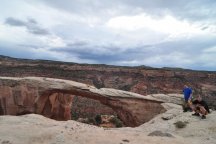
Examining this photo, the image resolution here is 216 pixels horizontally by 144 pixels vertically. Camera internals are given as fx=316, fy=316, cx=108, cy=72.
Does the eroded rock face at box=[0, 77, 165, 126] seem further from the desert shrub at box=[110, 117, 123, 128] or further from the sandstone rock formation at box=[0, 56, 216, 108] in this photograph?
the sandstone rock formation at box=[0, 56, 216, 108]

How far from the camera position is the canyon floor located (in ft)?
36.9

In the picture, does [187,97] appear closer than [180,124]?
No

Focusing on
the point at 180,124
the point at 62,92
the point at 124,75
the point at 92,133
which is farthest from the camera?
the point at 124,75

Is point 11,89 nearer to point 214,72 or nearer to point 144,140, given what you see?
point 144,140

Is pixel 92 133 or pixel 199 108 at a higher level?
pixel 199 108

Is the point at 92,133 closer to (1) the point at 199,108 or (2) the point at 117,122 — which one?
(1) the point at 199,108

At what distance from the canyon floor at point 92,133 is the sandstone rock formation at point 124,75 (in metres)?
33.3

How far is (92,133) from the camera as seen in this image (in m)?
12.1

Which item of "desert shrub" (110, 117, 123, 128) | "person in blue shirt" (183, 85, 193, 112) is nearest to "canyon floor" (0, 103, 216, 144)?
"person in blue shirt" (183, 85, 193, 112)

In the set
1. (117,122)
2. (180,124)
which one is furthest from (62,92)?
(117,122)

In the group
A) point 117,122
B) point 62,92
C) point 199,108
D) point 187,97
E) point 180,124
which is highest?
point 187,97

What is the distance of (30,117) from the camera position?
15.4 m

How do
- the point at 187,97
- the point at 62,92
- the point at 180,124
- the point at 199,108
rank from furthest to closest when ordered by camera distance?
the point at 62,92 < the point at 187,97 < the point at 199,108 < the point at 180,124

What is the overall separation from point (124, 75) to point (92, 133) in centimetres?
4503
